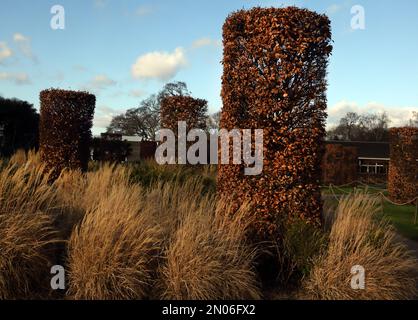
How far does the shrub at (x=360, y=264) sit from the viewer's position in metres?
5.36

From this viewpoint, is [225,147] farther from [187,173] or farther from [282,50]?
[187,173]

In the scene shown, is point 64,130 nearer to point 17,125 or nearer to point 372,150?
point 17,125

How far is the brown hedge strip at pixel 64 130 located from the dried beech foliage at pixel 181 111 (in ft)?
12.4

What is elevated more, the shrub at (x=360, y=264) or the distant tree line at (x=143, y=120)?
the distant tree line at (x=143, y=120)


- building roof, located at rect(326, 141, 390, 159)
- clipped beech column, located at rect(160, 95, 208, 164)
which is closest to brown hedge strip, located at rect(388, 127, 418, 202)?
clipped beech column, located at rect(160, 95, 208, 164)

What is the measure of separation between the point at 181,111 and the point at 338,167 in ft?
46.7

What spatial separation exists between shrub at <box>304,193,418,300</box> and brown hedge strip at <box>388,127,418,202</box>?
1321cm

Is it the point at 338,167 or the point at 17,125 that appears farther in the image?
the point at 338,167

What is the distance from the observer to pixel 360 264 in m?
5.55

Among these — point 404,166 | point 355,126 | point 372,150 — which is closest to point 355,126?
point 355,126

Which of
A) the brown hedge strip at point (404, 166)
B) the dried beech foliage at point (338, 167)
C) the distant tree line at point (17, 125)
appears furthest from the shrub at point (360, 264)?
the dried beech foliage at point (338, 167)

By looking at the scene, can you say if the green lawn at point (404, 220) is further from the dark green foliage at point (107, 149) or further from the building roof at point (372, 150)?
the building roof at point (372, 150)

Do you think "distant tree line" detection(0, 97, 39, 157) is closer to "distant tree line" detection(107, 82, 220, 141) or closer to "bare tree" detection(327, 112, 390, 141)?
"distant tree line" detection(107, 82, 220, 141)

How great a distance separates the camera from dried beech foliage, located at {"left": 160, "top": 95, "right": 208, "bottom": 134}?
1609cm
